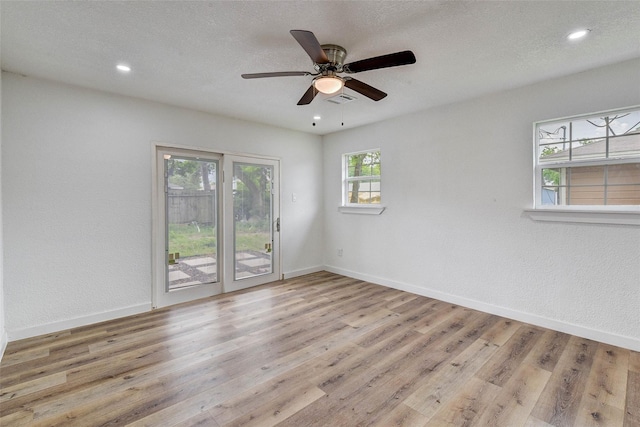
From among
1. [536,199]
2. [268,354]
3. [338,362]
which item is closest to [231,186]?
[268,354]

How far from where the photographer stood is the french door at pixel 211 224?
366 cm

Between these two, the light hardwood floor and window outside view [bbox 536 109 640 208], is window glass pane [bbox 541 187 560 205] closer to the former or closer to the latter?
window outside view [bbox 536 109 640 208]

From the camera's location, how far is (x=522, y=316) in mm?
3182

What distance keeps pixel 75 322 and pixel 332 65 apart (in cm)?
360

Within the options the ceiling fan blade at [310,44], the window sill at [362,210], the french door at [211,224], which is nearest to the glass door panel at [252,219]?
the french door at [211,224]

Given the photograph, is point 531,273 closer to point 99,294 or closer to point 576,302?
point 576,302

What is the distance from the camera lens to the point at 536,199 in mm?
3115

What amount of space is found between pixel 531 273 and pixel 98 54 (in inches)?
180

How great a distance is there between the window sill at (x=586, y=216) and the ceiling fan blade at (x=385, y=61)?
2.18 meters

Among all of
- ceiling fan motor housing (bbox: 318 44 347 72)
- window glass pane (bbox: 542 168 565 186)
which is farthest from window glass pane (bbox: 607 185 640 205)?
ceiling fan motor housing (bbox: 318 44 347 72)

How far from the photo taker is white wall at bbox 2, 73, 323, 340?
2787 mm

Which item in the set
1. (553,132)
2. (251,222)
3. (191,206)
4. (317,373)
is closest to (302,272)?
(251,222)

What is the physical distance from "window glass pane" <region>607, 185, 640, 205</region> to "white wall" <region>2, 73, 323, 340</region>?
4.55 metres

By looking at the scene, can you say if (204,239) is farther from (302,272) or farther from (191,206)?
(302,272)
